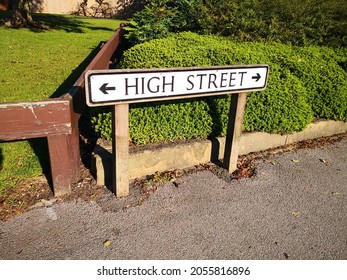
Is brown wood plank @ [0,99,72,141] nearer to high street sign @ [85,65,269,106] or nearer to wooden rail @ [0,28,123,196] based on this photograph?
wooden rail @ [0,28,123,196]

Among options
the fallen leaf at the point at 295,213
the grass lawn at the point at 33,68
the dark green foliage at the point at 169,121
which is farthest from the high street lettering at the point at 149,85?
the fallen leaf at the point at 295,213

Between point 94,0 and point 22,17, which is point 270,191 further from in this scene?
point 94,0

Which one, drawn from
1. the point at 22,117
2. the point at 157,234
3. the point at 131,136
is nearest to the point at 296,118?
the point at 131,136

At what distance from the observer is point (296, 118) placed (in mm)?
4441

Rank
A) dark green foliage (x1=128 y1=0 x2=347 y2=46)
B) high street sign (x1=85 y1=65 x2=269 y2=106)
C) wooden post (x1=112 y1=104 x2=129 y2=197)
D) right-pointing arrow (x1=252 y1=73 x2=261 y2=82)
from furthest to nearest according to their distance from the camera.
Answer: dark green foliage (x1=128 y1=0 x2=347 y2=46) → right-pointing arrow (x1=252 y1=73 x2=261 y2=82) → wooden post (x1=112 y1=104 x2=129 y2=197) → high street sign (x1=85 y1=65 x2=269 y2=106)

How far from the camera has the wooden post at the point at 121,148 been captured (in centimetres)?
286

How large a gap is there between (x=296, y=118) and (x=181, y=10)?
3.89 meters

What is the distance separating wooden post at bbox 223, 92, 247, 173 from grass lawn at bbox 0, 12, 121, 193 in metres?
2.33

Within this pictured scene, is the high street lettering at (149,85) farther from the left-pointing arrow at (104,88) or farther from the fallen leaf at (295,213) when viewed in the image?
the fallen leaf at (295,213)

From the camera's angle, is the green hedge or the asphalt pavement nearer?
the asphalt pavement

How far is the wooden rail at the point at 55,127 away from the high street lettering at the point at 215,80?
127 cm

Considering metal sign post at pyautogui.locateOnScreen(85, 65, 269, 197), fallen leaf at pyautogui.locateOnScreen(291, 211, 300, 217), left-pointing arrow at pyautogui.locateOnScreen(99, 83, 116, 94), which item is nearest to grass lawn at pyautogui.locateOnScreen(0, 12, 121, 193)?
metal sign post at pyautogui.locateOnScreen(85, 65, 269, 197)

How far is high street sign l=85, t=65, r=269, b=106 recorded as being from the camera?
259cm

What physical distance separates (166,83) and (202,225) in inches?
57.3
